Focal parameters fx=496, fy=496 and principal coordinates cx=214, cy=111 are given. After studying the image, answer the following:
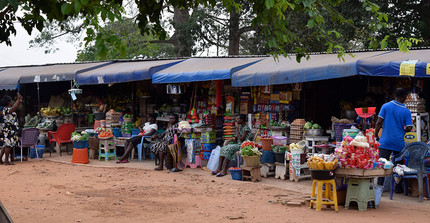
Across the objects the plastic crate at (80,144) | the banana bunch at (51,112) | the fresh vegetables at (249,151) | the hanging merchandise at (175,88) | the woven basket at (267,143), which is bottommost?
the plastic crate at (80,144)

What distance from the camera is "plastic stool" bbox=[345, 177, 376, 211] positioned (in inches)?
291

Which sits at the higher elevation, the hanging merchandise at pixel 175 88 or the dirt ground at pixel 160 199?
the hanging merchandise at pixel 175 88

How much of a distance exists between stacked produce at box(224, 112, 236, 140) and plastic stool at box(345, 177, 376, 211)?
5.33 meters

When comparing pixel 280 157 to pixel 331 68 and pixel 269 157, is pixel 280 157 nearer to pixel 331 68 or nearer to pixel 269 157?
pixel 269 157

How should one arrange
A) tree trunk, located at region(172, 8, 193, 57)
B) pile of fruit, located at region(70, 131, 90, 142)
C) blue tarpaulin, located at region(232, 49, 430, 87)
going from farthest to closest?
tree trunk, located at region(172, 8, 193, 57) → pile of fruit, located at region(70, 131, 90, 142) → blue tarpaulin, located at region(232, 49, 430, 87)

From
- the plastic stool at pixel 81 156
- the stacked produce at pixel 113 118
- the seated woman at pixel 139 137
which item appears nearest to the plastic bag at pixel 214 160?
the seated woman at pixel 139 137

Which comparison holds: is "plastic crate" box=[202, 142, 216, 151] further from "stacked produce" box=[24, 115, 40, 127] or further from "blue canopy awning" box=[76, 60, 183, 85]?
"stacked produce" box=[24, 115, 40, 127]

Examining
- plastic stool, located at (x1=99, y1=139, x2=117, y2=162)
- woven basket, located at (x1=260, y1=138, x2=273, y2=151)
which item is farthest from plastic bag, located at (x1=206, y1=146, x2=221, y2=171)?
plastic stool, located at (x1=99, y1=139, x2=117, y2=162)

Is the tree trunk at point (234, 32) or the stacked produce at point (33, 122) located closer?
the stacked produce at point (33, 122)

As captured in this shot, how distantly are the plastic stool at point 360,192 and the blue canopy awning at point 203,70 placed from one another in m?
4.68

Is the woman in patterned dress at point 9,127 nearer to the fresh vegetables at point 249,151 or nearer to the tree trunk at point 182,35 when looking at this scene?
the fresh vegetables at point 249,151

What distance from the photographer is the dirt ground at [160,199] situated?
23.7ft

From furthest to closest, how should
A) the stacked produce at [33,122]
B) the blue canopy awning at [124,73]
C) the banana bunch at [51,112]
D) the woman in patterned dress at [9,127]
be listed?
the stacked produce at [33,122], the banana bunch at [51,112], the blue canopy awning at [124,73], the woman in patterned dress at [9,127]

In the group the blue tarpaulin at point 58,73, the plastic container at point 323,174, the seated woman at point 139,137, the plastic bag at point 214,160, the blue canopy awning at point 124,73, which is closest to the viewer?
the plastic container at point 323,174
